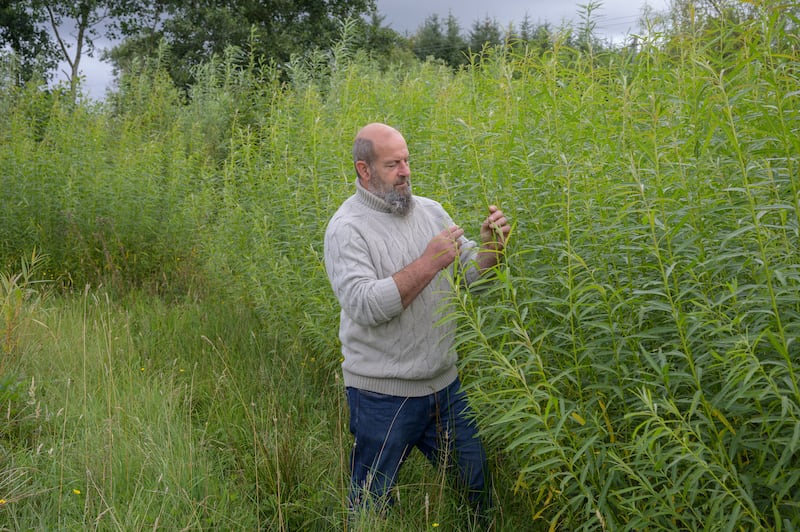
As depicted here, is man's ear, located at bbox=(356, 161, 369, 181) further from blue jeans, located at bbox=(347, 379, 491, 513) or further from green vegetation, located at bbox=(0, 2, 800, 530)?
blue jeans, located at bbox=(347, 379, 491, 513)

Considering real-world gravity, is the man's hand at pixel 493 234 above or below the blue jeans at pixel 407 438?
above

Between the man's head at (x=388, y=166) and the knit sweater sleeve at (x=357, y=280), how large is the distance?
0.74 feet

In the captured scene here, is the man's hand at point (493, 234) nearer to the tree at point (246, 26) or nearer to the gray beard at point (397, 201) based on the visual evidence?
the gray beard at point (397, 201)

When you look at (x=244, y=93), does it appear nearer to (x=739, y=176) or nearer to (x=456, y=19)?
(x=739, y=176)

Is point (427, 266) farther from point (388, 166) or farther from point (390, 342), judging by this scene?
point (388, 166)

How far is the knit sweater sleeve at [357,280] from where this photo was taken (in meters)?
3.04

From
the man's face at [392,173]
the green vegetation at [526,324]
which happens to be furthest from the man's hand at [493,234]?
the man's face at [392,173]

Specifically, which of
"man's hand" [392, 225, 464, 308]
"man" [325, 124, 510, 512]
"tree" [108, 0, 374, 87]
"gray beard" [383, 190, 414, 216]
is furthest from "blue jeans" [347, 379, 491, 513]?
"tree" [108, 0, 374, 87]

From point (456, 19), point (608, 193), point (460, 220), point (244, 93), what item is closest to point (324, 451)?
point (460, 220)

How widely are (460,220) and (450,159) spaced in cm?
71

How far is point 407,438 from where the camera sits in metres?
3.38

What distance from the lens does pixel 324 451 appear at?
421 cm

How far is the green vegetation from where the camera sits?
2.19m

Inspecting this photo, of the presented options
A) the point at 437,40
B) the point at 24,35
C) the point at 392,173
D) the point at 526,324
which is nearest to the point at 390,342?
the point at 392,173
